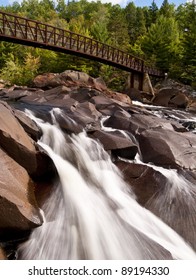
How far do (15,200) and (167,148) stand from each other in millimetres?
5882

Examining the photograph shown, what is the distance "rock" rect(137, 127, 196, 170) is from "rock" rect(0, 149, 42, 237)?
180 inches

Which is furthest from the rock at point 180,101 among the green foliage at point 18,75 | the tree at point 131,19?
the tree at point 131,19

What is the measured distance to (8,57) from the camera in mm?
43906

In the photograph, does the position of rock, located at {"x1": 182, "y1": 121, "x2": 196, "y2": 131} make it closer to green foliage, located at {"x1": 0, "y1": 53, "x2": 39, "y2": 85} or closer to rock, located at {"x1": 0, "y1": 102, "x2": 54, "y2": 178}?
rock, located at {"x1": 0, "y1": 102, "x2": 54, "y2": 178}

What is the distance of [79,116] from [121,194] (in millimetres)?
5436

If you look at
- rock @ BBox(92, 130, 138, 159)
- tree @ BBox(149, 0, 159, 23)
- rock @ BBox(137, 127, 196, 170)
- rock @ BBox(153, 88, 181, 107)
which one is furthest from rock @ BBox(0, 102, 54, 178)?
tree @ BBox(149, 0, 159, 23)

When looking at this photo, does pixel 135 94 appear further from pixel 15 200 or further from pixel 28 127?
pixel 15 200

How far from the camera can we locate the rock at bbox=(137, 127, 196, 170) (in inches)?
386

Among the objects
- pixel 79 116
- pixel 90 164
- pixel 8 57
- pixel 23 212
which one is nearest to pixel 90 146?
pixel 90 164

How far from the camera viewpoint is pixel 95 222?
673cm

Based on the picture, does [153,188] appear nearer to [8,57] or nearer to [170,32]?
[8,57]

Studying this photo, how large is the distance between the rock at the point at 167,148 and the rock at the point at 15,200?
4582mm
